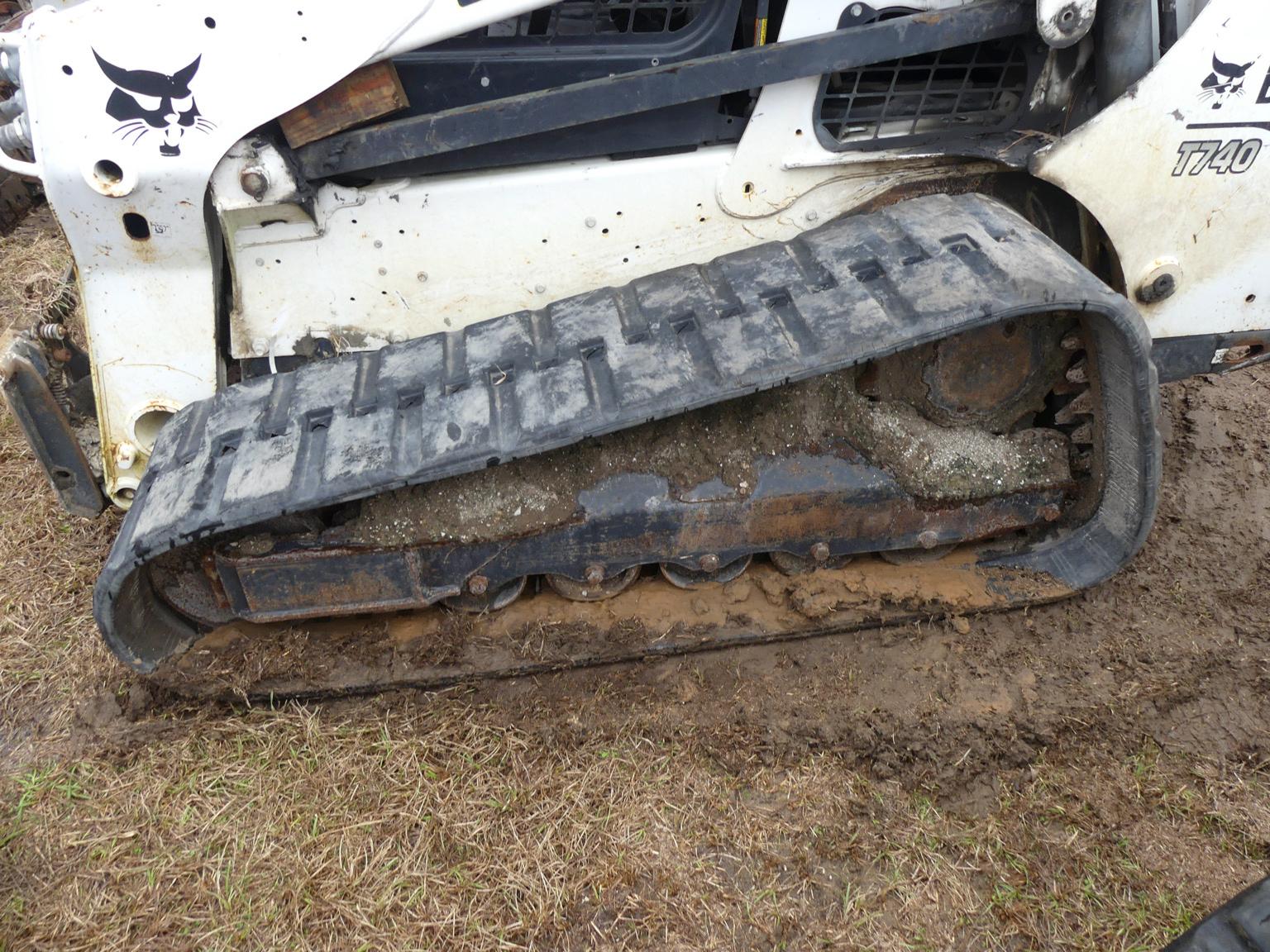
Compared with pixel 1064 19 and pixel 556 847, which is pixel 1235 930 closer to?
pixel 556 847

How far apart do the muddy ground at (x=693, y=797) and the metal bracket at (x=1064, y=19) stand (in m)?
1.54

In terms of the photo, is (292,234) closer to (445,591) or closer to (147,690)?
(445,591)

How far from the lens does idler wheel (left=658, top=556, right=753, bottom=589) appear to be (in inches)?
106

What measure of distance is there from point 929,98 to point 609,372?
1218mm

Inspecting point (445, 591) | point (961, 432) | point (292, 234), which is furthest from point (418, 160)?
point (961, 432)

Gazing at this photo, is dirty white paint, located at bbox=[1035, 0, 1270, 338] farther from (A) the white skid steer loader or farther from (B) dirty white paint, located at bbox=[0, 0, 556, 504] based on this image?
(B) dirty white paint, located at bbox=[0, 0, 556, 504]

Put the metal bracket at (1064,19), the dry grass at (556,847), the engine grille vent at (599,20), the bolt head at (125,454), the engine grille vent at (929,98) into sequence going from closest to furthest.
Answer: the dry grass at (556,847)
the metal bracket at (1064,19)
the engine grille vent at (599,20)
the engine grille vent at (929,98)
the bolt head at (125,454)

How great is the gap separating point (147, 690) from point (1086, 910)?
244cm

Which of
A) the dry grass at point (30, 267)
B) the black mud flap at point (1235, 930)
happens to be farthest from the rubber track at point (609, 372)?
the dry grass at point (30, 267)

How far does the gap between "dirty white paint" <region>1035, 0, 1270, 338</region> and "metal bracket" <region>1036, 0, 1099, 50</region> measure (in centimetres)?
19

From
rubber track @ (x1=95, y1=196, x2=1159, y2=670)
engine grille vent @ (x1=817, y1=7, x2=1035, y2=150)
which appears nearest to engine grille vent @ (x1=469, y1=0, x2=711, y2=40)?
engine grille vent @ (x1=817, y1=7, x2=1035, y2=150)

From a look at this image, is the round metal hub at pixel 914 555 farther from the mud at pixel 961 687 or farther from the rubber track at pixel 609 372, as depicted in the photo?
the rubber track at pixel 609 372

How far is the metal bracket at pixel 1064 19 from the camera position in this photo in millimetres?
2266

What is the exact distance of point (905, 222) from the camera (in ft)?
7.89
